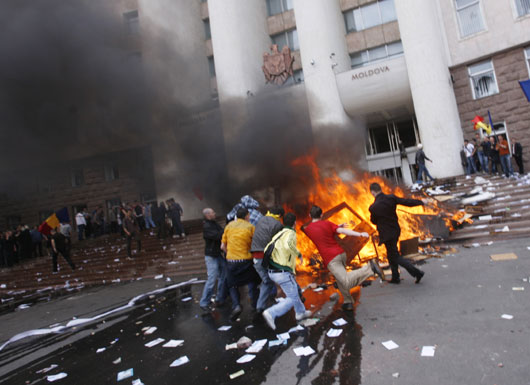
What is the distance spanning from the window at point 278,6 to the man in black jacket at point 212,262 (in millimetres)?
19567

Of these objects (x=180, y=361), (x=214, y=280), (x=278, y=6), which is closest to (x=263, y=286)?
(x=214, y=280)

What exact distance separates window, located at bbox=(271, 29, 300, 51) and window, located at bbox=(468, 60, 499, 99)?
385 inches

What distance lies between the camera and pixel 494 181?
11.2m

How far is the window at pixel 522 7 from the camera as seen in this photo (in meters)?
14.0

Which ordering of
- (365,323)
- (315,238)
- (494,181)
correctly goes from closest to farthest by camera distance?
(365,323), (315,238), (494,181)

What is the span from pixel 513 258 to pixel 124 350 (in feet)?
19.6

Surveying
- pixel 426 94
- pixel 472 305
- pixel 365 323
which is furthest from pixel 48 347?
pixel 426 94

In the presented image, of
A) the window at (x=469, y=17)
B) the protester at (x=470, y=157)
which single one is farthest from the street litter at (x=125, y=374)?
the window at (x=469, y=17)

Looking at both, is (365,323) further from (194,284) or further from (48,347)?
(194,284)

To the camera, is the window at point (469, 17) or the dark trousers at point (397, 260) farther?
the window at point (469, 17)

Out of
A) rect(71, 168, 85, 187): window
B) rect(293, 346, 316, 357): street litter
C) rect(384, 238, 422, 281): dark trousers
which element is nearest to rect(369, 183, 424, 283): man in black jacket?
rect(384, 238, 422, 281): dark trousers

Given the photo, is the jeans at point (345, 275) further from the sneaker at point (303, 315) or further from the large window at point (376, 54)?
the large window at point (376, 54)

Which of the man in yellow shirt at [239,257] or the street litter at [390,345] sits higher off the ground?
the man in yellow shirt at [239,257]

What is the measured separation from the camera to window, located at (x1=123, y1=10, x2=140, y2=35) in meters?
10.0
